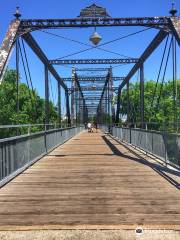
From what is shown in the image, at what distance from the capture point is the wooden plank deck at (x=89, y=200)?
6145mm

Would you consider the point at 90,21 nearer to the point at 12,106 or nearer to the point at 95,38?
the point at 95,38

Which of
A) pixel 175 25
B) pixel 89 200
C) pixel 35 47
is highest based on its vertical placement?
pixel 35 47

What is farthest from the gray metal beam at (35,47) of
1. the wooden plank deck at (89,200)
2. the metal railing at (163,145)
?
the wooden plank deck at (89,200)

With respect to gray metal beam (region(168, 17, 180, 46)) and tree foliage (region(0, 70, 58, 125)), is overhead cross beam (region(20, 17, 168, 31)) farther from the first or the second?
tree foliage (region(0, 70, 58, 125))

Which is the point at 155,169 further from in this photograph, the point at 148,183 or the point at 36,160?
the point at 36,160

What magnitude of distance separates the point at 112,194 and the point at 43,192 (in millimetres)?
1235

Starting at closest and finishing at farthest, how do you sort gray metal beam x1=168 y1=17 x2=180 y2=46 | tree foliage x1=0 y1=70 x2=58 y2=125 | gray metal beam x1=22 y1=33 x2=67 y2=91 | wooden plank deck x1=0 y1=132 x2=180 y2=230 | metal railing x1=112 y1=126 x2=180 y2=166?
wooden plank deck x1=0 y1=132 x2=180 y2=230
metal railing x1=112 y1=126 x2=180 y2=166
gray metal beam x1=168 y1=17 x2=180 y2=46
gray metal beam x1=22 y1=33 x2=67 y2=91
tree foliage x1=0 y1=70 x2=58 y2=125

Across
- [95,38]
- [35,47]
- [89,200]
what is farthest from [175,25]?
[89,200]

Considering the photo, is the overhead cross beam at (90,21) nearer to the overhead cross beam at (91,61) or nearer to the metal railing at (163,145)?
the metal railing at (163,145)

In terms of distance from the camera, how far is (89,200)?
299 inches

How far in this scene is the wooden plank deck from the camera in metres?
6.14

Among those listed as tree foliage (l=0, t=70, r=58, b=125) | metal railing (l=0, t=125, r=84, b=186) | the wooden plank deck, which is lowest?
the wooden plank deck

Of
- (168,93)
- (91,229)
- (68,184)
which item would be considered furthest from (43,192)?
(168,93)

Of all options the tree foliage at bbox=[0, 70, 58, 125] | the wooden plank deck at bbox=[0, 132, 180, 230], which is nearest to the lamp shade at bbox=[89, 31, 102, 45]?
the wooden plank deck at bbox=[0, 132, 180, 230]
